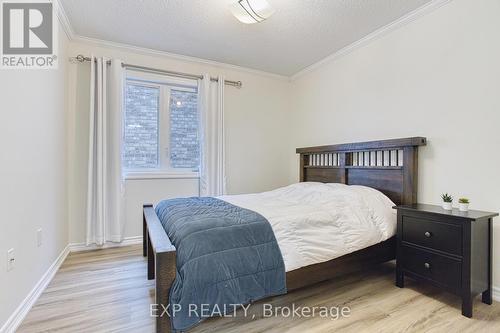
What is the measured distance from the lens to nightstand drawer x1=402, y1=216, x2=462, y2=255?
1.79 metres

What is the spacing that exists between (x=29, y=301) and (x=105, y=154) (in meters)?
1.63

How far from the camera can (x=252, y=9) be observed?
7.03 ft

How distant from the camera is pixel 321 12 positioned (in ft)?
8.02

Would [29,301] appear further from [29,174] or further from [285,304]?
[285,304]

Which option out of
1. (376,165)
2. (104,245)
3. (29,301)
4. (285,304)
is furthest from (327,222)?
(104,245)

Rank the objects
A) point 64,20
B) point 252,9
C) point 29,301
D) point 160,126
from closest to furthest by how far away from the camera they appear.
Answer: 1. point 29,301
2. point 252,9
3. point 64,20
4. point 160,126

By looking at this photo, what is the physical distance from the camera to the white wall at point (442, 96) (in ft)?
6.49

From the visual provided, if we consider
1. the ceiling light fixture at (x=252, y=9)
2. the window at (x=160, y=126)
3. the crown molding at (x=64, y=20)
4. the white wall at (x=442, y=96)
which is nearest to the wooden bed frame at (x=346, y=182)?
the white wall at (x=442, y=96)

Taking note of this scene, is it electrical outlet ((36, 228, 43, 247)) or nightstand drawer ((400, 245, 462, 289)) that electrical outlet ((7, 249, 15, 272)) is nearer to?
electrical outlet ((36, 228, 43, 247))

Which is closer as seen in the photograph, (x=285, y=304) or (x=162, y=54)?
(x=285, y=304)

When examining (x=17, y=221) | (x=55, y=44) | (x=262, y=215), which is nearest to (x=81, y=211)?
(x=17, y=221)

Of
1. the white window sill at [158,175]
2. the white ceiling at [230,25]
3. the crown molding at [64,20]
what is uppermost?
the white ceiling at [230,25]

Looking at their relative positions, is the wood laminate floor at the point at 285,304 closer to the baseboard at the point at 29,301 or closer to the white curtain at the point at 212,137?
the baseboard at the point at 29,301

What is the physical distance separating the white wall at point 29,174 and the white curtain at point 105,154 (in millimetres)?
342
